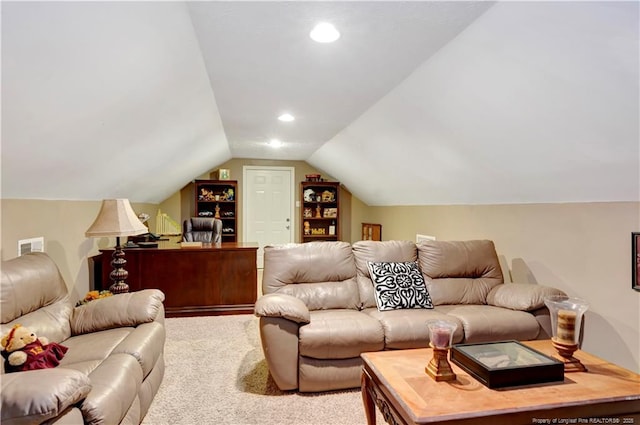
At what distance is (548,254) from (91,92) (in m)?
Answer: 3.63

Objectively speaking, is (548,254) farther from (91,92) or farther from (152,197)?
(152,197)

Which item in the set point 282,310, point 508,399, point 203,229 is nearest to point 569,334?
point 508,399

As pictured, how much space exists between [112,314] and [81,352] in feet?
1.34

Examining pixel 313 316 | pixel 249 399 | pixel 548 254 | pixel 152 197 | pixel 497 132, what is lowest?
pixel 249 399

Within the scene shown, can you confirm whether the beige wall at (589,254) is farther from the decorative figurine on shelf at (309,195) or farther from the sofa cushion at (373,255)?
the decorative figurine on shelf at (309,195)

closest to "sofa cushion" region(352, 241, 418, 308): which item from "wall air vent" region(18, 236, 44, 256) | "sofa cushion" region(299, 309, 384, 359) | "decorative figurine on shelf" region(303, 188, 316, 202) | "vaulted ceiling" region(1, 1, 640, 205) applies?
"sofa cushion" region(299, 309, 384, 359)

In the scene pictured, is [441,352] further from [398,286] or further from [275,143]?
[275,143]

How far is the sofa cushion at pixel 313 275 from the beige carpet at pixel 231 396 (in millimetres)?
645

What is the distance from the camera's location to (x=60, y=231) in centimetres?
317

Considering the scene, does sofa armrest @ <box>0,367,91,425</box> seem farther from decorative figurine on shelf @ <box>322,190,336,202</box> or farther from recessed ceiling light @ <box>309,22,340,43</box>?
decorative figurine on shelf @ <box>322,190,336,202</box>

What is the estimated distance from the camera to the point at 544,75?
202cm

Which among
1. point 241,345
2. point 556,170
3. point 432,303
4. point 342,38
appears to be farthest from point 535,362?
point 241,345

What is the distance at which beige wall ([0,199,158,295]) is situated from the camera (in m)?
2.47

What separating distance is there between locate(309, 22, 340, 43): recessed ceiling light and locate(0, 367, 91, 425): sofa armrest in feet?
6.71
